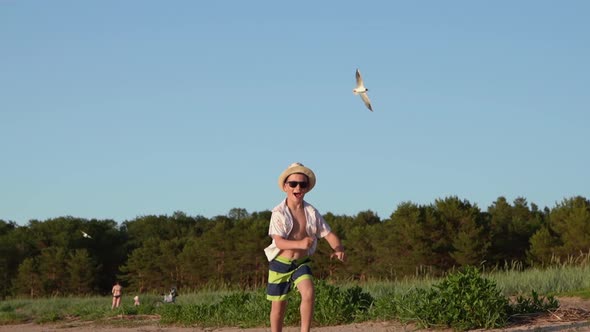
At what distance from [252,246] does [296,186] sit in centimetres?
4848

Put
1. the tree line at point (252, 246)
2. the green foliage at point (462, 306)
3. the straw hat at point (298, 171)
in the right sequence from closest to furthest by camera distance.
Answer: the straw hat at point (298, 171)
the green foliage at point (462, 306)
the tree line at point (252, 246)

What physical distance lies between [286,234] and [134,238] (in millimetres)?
77649

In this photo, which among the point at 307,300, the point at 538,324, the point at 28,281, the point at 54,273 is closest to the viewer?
the point at 307,300

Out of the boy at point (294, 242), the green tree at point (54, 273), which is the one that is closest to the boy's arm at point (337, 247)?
the boy at point (294, 242)

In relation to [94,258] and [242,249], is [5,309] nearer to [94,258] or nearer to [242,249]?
[242,249]

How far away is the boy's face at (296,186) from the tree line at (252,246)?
81.1ft

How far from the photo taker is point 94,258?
67312 millimetres

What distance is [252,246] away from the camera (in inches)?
2185

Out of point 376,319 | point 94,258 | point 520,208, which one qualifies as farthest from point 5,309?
point 520,208

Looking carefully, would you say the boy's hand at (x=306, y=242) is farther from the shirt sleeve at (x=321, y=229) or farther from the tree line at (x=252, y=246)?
the tree line at (x=252, y=246)

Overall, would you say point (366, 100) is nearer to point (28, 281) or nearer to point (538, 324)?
point (538, 324)

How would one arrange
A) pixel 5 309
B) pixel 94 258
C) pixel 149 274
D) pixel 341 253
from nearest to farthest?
pixel 341 253 → pixel 5 309 → pixel 149 274 → pixel 94 258

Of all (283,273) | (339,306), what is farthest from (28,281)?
(283,273)

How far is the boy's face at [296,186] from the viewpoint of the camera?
293 inches
